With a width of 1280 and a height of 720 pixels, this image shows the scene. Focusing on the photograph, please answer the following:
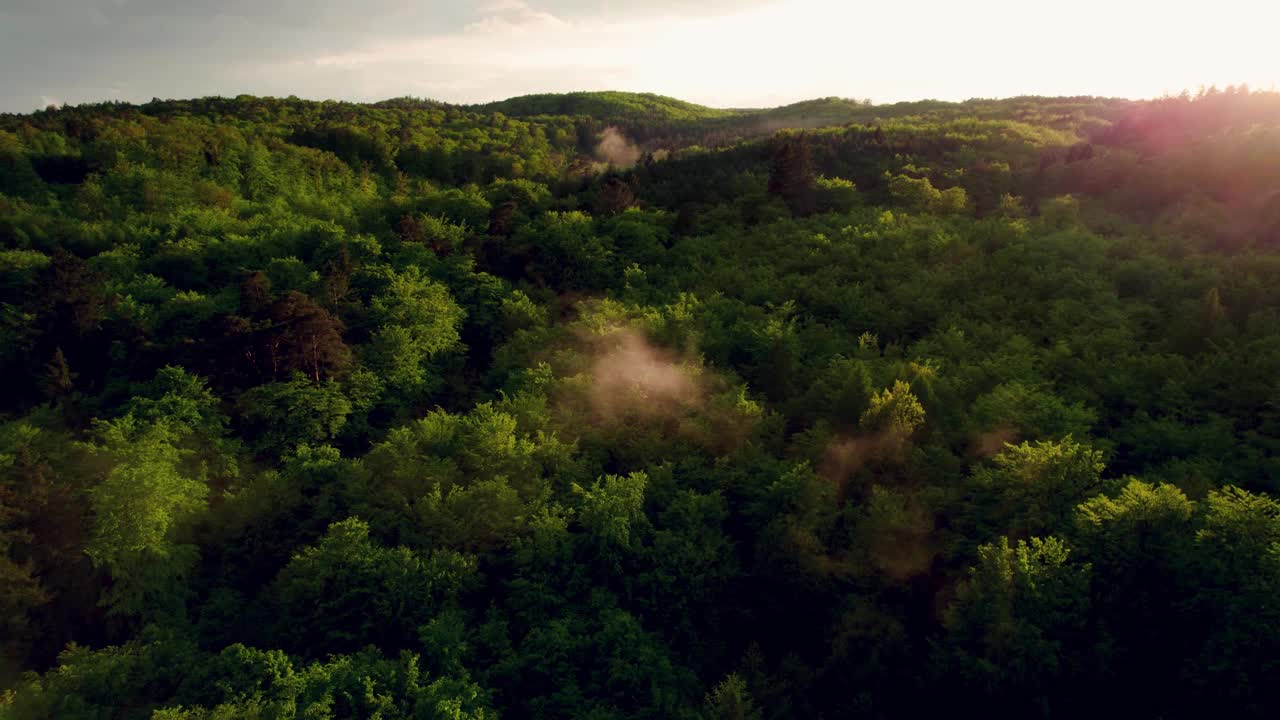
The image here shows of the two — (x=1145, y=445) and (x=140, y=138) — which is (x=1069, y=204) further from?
(x=140, y=138)

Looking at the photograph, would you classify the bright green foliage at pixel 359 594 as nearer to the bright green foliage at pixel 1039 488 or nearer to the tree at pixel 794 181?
the bright green foliage at pixel 1039 488

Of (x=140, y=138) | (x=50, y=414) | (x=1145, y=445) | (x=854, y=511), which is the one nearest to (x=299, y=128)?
(x=140, y=138)

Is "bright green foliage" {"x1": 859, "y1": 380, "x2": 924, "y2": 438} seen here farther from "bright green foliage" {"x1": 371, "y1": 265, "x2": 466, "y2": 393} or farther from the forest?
"bright green foliage" {"x1": 371, "y1": 265, "x2": 466, "y2": 393}

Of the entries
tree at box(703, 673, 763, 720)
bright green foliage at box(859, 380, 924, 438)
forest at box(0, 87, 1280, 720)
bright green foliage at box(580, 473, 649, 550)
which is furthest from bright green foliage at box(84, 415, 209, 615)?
bright green foliage at box(859, 380, 924, 438)

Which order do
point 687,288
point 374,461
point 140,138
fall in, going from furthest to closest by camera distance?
1. point 140,138
2. point 687,288
3. point 374,461

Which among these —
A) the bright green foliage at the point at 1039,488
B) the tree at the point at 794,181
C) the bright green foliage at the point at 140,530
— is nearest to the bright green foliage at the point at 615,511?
the bright green foliage at the point at 1039,488

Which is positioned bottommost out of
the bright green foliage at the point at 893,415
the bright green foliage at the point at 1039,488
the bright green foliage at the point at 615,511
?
the bright green foliage at the point at 615,511
